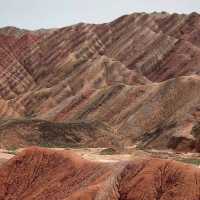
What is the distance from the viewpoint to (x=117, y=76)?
365 ft

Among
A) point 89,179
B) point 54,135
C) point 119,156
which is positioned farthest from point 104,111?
point 89,179

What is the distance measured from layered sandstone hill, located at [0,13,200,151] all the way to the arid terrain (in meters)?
0.21

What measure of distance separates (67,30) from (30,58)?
10554 mm

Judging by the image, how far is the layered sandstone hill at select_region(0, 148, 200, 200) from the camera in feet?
95.3

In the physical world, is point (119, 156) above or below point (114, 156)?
below

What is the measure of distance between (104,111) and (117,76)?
22.1 m

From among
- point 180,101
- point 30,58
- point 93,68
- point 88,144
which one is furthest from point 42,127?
point 30,58

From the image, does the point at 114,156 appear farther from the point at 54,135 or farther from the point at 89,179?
the point at 54,135

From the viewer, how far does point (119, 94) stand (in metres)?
92.4

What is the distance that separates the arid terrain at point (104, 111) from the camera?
3141 centimetres

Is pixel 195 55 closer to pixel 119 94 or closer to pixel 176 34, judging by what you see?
pixel 176 34

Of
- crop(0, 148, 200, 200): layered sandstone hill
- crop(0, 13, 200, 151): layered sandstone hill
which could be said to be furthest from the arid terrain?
crop(0, 13, 200, 151): layered sandstone hill

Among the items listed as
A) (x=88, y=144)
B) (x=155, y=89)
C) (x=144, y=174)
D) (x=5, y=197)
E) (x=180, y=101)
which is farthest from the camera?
(x=155, y=89)

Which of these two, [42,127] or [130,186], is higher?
[130,186]
